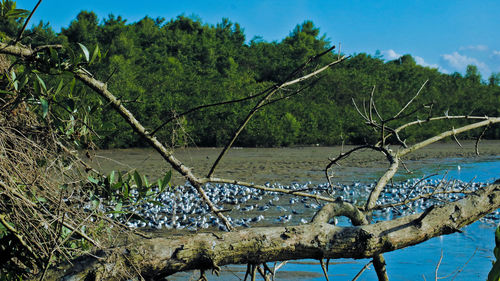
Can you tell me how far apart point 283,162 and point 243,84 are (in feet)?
29.7

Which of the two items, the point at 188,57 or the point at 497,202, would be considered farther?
the point at 188,57

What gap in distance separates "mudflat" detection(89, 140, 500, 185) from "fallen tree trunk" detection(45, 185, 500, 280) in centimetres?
792

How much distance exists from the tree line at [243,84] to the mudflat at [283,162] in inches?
50.8

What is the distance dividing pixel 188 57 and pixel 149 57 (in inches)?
135

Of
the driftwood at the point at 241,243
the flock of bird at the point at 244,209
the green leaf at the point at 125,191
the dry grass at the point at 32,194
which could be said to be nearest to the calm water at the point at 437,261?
the flock of bird at the point at 244,209

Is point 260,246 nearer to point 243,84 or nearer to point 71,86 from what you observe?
A: point 71,86

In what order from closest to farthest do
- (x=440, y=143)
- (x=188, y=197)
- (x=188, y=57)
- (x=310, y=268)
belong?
(x=310, y=268)
(x=188, y=197)
(x=440, y=143)
(x=188, y=57)

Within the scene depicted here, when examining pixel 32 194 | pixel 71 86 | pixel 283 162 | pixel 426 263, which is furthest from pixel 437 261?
pixel 283 162

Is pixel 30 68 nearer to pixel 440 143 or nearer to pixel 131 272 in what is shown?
pixel 131 272

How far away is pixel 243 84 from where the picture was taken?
24688mm

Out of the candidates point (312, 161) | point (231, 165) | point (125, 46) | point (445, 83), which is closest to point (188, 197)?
point (231, 165)

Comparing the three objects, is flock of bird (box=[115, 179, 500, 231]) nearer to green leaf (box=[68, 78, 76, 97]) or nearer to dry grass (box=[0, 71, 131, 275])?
dry grass (box=[0, 71, 131, 275])

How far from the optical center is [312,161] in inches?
661

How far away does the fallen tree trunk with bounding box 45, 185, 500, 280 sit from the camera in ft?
5.38
